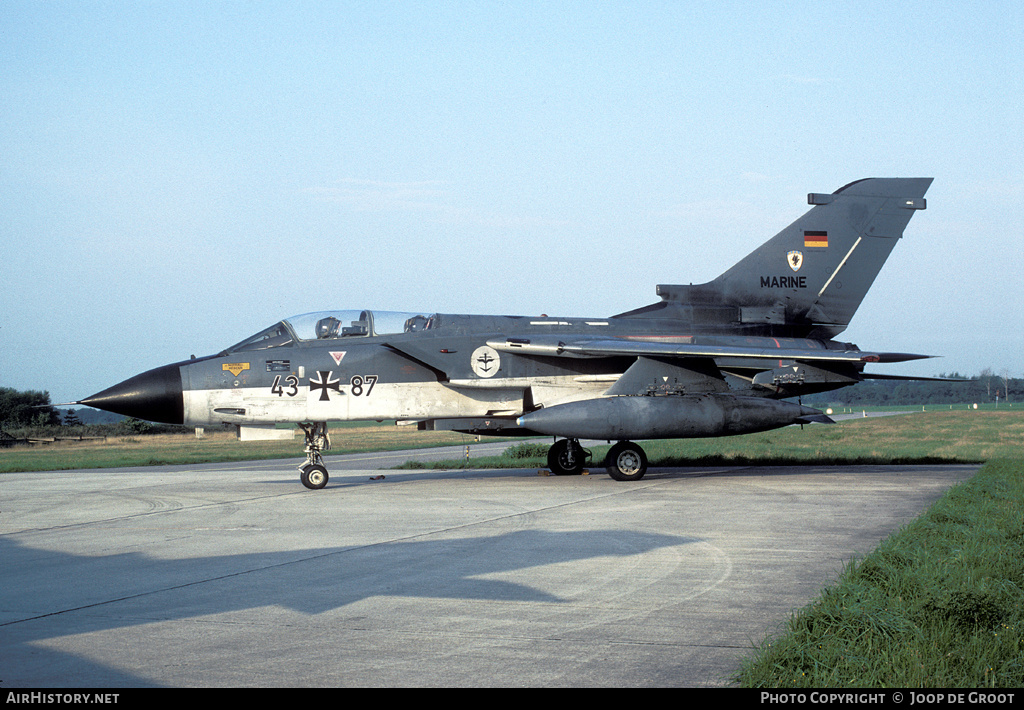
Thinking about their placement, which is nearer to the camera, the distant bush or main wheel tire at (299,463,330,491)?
main wheel tire at (299,463,330,491)

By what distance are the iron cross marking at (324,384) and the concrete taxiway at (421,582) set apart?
6.57 feet

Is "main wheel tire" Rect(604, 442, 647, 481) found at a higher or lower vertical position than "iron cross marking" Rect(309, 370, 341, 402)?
lower

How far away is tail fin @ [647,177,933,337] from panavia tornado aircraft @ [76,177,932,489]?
3cm

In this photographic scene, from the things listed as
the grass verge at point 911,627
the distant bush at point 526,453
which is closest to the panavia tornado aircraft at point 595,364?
the distant bush at point 526,453

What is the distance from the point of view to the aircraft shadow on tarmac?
5.50 metres

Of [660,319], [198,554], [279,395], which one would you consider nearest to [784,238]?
[660,319]

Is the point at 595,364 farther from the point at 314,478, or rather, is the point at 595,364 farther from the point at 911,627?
the point at 911,627

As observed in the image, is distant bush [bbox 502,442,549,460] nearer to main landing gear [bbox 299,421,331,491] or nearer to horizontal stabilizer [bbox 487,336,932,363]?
horizontal stabilizer [bbox 487,336,932,363]

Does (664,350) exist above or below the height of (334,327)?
below

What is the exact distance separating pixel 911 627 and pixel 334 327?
11910mm

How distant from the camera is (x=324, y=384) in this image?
14.6 metres

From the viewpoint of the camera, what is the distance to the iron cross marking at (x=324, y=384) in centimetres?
1455

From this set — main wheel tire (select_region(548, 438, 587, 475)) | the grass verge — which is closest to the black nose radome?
main wheel tire (select_region(548, 438, 587, 475))

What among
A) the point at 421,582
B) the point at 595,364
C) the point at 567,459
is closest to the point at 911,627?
the point at 421,582
